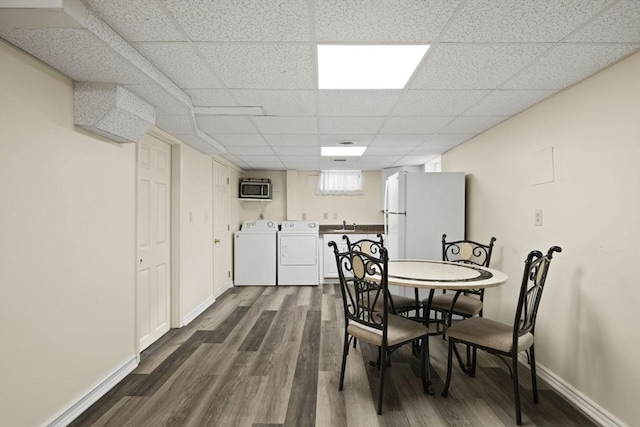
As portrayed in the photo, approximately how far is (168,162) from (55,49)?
1.84m

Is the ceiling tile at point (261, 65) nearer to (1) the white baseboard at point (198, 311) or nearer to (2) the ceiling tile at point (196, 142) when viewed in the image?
(2) the ceiling tile at point (196, 142)

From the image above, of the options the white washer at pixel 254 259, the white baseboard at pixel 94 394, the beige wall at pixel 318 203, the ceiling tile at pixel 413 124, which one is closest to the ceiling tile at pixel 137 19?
the ceiling tile at pixel 413 124

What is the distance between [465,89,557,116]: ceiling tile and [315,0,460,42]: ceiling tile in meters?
1.06

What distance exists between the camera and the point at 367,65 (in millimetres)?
1928

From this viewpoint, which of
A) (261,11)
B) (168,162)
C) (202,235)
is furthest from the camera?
(202,235)

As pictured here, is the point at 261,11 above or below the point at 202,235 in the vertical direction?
above

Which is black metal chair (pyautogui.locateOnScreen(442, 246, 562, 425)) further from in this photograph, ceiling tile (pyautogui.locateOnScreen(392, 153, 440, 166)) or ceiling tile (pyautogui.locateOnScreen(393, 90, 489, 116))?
ceiling tile (pyautogui.locateOnScreen(392, 153, 440, 166))

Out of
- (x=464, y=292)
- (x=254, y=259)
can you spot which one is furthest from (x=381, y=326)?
(x=254, y=259)

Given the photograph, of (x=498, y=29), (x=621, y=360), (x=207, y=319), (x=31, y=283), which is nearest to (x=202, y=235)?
(x=207, y=319)

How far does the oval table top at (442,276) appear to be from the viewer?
2.06 metres

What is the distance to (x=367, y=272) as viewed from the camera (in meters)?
2.17

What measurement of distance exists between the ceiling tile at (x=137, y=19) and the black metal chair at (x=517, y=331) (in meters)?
2.23

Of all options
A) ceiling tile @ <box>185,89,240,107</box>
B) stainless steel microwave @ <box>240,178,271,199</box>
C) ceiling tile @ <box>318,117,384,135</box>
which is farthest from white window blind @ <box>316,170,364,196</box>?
ceiling tile @ <box>185,89,240,107</box>

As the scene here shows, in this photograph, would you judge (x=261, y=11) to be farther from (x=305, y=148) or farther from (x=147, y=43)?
(x=305, y=148)
